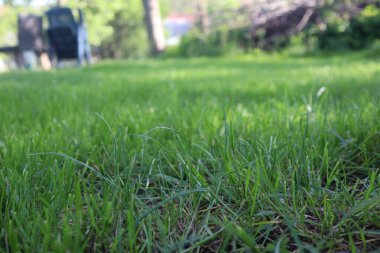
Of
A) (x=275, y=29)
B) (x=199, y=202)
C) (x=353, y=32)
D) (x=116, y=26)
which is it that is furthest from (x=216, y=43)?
(x=116, y=26)

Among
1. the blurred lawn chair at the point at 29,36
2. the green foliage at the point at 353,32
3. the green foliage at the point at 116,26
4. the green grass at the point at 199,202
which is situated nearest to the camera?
the green grass at the point at 199,202

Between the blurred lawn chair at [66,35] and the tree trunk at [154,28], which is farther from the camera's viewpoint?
the tree trunk at [154,28]

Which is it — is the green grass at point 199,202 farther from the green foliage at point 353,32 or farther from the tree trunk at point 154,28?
the tree trunk at point 154,28

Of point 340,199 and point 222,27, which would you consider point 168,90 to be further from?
point 222,27

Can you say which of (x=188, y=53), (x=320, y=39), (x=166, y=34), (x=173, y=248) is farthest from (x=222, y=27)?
(x=166, y=34)

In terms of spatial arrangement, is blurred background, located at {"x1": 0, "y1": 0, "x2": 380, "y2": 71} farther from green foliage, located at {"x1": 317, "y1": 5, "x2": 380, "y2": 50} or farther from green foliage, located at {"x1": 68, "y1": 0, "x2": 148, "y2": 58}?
green foliage, located at {"x1": 68, "y1": 0, "x2": 148, "y2": 58}

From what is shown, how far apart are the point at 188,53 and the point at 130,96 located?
8944mm

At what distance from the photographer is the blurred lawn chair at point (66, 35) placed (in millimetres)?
10188

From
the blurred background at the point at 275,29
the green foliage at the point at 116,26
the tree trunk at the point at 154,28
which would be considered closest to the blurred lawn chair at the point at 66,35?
the blurred background at the point at 275,29

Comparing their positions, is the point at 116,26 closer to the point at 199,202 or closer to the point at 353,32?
the point at 353,32

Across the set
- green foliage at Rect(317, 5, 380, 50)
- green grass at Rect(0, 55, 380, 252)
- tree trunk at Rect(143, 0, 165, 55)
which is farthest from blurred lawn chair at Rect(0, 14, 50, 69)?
green grass at Rect(0, 55, 380, 252)

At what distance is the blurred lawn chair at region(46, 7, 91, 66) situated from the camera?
33.4 ft

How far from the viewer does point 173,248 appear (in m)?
0.73

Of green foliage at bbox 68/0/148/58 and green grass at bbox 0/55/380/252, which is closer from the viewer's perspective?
green grass at bbox 0/55/380/252
